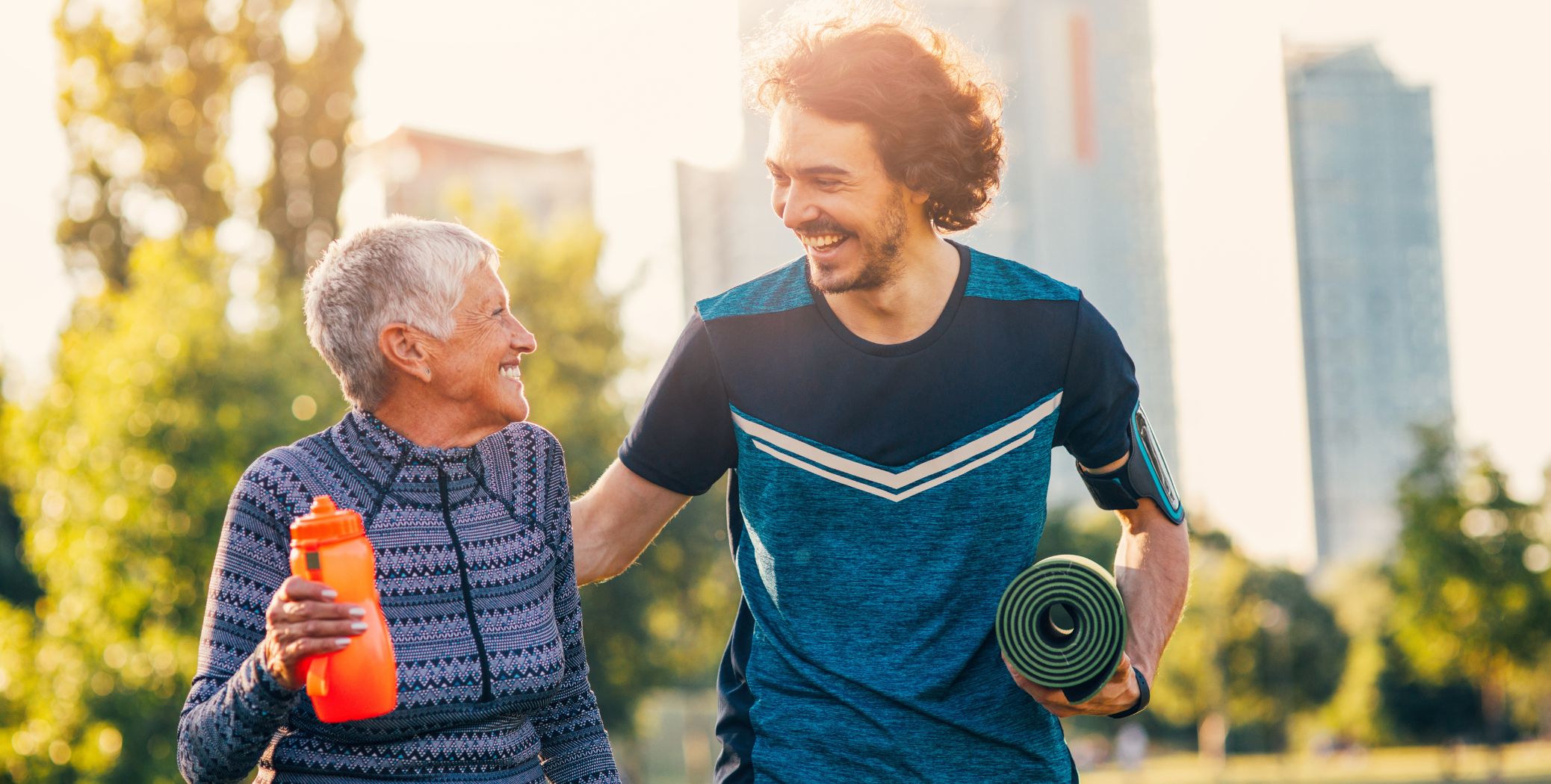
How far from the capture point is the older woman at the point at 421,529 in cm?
277

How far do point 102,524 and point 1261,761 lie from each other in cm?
4708

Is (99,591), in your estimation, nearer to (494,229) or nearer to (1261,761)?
(494,229)

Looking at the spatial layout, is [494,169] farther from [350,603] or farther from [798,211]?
[350,603]

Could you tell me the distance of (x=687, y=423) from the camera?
3.53m

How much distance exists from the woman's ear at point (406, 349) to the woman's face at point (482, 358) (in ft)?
0.06

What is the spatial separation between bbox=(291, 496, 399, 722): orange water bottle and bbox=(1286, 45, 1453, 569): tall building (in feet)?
332

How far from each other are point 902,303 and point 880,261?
0.12 metres

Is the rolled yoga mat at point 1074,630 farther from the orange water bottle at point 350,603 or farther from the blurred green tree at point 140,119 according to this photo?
the blurred green tree at point 140,119

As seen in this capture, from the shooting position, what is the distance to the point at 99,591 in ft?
54.2

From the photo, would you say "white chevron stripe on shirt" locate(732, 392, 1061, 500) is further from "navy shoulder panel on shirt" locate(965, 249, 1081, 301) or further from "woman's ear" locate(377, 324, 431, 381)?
"woman's ear" locate(377, 324, 431, 381)

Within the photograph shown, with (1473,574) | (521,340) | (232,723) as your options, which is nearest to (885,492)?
(521,340)

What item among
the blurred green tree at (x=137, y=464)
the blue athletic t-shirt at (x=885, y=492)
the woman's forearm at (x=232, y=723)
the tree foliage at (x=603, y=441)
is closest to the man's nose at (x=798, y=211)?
the blue athletic t-shirt at (x=885, y=492)

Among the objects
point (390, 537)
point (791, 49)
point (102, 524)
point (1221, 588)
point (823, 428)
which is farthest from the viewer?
point (1221, 588)

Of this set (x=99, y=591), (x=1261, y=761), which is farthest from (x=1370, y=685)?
(x=99, y=591)
